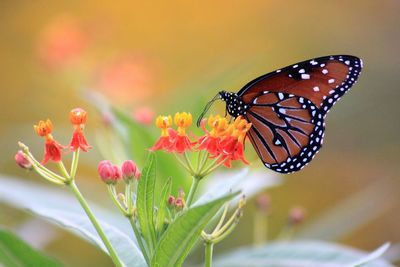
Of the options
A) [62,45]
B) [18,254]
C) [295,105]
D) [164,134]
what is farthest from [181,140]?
[62,45]

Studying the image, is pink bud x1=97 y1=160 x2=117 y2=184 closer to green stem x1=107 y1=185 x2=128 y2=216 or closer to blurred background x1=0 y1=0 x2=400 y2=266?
green stem x1=107 y1=185 x2=128 y2=216

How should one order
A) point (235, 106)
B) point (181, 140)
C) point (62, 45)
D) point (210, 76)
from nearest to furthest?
point (181, 140), point (235, 106), point (210, 76), point (62, 45)

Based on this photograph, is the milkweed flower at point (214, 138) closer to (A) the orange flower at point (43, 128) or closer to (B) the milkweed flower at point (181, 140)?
(B) the milkweed flower at point (181, 140)

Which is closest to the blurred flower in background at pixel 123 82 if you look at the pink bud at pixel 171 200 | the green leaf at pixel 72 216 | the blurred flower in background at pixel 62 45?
the blurred flower in background at pixel 62 45

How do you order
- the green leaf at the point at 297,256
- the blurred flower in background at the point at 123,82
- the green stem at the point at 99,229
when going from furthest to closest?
the blurred flower in background at the point at 123,82 → the green leaf at the point at 297,256 → the green stem at the point at 99,229

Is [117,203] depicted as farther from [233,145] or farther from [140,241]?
[233,145]

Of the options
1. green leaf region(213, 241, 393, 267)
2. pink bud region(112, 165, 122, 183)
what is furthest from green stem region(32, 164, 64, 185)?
green leaf region(213, 241, 393, 267)

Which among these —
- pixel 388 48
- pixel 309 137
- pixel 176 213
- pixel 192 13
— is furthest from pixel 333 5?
pixel 176 213
